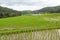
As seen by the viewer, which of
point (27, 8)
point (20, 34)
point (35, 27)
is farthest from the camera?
point (27, 8)

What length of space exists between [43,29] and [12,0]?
0.76 meters

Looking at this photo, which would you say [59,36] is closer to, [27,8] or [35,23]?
[35,23]

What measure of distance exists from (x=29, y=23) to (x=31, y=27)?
0.09 meters

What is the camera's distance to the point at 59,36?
110 inches

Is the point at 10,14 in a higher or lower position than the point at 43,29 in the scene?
higher

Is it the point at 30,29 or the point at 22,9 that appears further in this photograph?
the point at 22,9

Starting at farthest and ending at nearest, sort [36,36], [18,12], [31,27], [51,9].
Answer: [51,9] < [18,12] < [31,27] < [36,36]

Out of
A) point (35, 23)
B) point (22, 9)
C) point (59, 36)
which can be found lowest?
point (59, 36)

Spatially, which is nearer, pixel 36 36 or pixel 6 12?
pixel 36 36

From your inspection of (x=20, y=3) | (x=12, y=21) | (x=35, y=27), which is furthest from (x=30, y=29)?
(x=20, y=3)

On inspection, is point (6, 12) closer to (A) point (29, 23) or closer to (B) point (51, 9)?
(A) point (29, 23)

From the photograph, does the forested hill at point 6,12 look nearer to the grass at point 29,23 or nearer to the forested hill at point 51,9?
the grass at point 29,23

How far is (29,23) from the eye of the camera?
9.50 ft

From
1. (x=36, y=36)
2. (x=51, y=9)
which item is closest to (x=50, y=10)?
(x=51, y=9)
